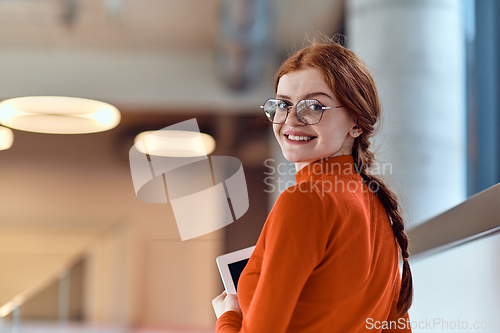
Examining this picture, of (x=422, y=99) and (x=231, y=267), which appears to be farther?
(x=422, y=99)

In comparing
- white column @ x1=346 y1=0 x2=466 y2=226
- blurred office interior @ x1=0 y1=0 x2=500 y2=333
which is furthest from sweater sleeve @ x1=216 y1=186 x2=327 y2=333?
white column @ x1=346 y1=0 x2=466 y2=226

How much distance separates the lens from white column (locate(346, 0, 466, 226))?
211 cm

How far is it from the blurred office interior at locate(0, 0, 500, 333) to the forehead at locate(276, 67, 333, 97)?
28 centimetres

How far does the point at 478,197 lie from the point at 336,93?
36 centimetres

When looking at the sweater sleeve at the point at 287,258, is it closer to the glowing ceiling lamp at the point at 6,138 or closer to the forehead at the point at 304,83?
the forehead at the point at 304,83

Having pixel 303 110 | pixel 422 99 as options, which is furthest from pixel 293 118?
pixel 422 99

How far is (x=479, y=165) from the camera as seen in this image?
2.99m

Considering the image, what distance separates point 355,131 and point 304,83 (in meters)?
0.13

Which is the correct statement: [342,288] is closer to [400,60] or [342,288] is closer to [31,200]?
[400,60]

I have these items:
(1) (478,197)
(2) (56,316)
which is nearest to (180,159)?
(2) (56,316)

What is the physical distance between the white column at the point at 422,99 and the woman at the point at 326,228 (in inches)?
48.9

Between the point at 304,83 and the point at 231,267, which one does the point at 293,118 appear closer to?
the point at 304,83

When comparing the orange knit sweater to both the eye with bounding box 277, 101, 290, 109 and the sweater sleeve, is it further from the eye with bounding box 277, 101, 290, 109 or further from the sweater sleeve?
the eye with bounding box 277, 101, 290, 109

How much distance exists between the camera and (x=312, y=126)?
31.7 inches
